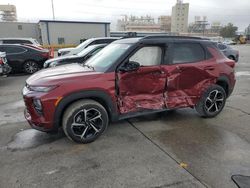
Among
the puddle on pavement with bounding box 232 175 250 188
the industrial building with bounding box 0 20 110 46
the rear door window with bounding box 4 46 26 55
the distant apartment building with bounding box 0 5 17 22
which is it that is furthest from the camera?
the distant apartment building with bounding box 0 5 17 22

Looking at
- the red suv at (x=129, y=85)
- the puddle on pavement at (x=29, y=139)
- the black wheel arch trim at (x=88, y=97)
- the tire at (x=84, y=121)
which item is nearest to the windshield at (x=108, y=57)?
the red suv at (x=129, y=85)

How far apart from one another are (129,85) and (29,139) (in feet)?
6.46

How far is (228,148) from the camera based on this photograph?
373 cm

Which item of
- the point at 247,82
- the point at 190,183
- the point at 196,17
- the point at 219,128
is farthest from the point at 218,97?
the point at 196,17

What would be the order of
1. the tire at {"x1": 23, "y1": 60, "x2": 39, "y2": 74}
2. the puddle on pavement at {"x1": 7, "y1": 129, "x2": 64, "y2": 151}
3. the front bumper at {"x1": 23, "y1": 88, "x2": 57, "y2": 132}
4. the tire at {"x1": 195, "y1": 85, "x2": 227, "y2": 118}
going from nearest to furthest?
the front bumper at {"x1": 23, "y1": 88, "x2": 57, "y2": 132}
the puddle on pavement at {"x1": 7, "y1": 129, "x2": 64, "y2": 151}
the tire at {"x1": 195, "y1": 85, "x2": 227, "y2": 118}
the tire at {"x1": 23, "y1": 60, "x2": 39, "y2": 74}

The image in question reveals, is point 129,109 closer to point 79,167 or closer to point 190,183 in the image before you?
point 79,167

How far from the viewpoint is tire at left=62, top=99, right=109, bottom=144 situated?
3666mm

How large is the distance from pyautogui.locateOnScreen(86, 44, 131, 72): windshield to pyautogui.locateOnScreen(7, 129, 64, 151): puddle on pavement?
1.41m

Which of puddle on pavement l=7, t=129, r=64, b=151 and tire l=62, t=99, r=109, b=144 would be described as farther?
puddle on pavement l=7, t=129, r=64, b=151

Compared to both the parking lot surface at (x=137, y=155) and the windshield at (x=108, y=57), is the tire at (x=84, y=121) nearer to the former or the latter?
the parking lot surface at (x=137, y=155)

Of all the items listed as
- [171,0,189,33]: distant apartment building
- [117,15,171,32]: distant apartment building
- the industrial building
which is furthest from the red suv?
[171,0,189,33]: distant apartment building

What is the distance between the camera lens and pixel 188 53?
4684mm

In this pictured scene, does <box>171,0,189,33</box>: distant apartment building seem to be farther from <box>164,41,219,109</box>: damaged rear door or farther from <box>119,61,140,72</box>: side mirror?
<box>119,61,140,72</box>: side mirror

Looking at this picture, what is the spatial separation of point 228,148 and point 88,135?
228 cm
